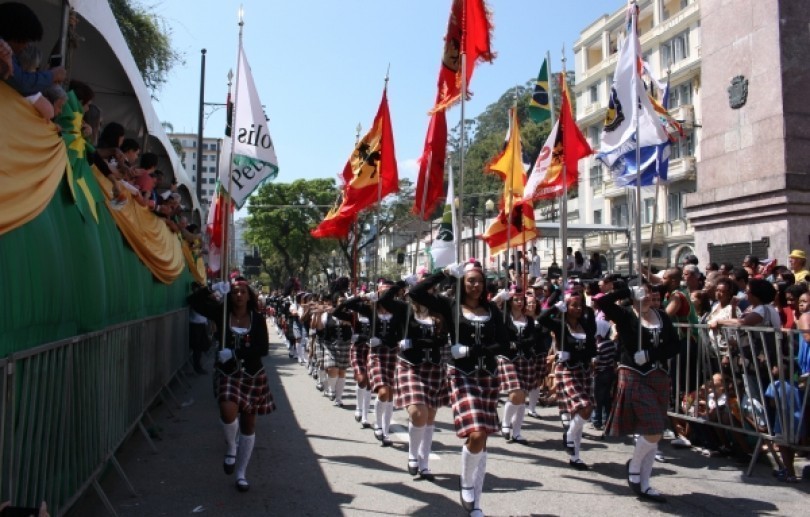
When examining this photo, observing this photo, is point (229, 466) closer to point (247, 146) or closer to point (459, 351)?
point (459, 351)

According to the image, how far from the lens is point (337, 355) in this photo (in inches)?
463

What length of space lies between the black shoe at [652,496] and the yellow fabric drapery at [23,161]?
511 cm

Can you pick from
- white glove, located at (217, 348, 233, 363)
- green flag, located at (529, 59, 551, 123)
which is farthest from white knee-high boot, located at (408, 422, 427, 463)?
green flag, located at (529, 59, 551, 123)

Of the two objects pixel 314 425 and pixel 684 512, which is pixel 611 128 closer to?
pixel 684 512

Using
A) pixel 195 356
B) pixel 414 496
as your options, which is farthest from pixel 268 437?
pixel 195 356

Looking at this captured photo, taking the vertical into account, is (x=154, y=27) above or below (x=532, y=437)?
above

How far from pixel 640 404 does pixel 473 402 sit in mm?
1559

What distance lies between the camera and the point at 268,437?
29.3 feet

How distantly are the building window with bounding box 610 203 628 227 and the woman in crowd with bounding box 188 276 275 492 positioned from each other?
38.2m

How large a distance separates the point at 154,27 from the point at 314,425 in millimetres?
12905

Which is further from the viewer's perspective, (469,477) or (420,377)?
(420,377)

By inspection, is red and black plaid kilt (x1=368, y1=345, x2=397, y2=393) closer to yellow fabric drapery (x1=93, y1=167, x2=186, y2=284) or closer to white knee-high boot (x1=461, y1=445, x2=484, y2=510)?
yellow fabric drapery (x1=93, y1=167, x2=186, y2=284)

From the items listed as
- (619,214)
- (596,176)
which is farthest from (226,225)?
(596,176)

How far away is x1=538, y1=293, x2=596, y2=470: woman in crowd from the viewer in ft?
25.3
